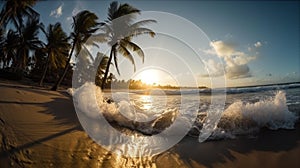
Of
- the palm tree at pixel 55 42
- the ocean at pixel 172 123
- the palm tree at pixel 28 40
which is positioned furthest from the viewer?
the palm tree at pixel 28 40

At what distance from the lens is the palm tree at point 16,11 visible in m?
15.9

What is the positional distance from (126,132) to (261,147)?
2.79 meters

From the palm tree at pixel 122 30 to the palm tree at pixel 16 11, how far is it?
7.44 meters

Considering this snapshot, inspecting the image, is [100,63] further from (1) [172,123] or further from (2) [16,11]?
(1) [172,123]

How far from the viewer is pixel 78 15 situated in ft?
54.7

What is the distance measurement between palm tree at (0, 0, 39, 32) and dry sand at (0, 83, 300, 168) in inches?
578

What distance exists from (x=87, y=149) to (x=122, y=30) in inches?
456

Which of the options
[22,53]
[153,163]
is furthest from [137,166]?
[22,53]

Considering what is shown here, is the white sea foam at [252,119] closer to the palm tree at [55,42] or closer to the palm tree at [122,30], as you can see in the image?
the palm tree at [122,30]

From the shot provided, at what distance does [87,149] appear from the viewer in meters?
3.48

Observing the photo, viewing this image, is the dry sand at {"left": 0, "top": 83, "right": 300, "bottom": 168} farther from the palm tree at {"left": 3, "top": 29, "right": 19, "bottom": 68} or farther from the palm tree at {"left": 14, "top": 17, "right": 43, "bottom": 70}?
the palm tree at {"left": 3, "top": 29, "right": 19, "bottom": 68}

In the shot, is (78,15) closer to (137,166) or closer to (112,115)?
(112,115)

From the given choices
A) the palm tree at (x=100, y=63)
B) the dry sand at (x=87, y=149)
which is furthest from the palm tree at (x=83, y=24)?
the dry sand at (x=87, y=149)

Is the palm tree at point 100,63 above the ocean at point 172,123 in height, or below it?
above
